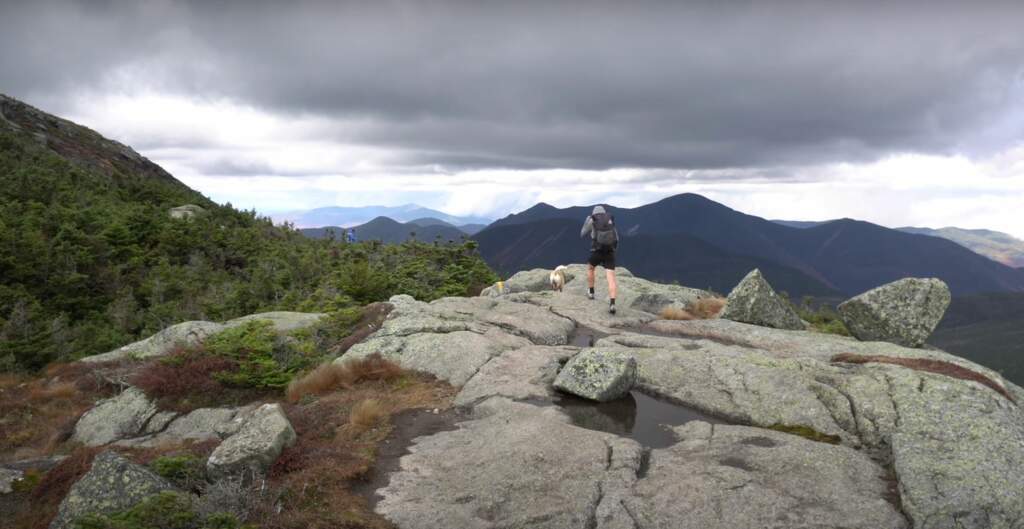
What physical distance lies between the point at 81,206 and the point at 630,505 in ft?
142

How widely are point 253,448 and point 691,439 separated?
25.2 ft

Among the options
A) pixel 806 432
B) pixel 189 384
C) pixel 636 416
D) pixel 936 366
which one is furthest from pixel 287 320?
pixel 936 366

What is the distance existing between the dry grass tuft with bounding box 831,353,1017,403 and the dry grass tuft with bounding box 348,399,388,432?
12.1 m

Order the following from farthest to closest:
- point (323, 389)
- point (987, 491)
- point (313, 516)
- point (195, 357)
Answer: point (195, 357), point (323, 389), point (987, 491), point (313, 516)

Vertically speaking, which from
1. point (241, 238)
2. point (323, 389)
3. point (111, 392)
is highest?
point (241, 238)

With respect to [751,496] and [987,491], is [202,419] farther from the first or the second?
[987,491]

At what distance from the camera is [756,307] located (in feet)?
64.3

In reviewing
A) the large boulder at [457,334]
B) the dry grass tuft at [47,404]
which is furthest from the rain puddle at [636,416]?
the dry grass tuft at [47,404]

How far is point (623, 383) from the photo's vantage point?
12109 mm

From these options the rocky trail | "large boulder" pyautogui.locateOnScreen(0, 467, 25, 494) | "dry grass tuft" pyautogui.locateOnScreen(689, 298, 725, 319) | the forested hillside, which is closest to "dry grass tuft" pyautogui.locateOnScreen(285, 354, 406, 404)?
the rocky trail

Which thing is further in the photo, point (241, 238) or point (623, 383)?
point (241, 238)

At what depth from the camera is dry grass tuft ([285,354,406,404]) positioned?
507 inches

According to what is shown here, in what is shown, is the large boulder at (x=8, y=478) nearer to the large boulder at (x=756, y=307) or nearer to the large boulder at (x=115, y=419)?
the large boulder at (x=115, y=419)

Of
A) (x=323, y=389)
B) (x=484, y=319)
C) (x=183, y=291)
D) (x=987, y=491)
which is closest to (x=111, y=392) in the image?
(x=323, y=389)
